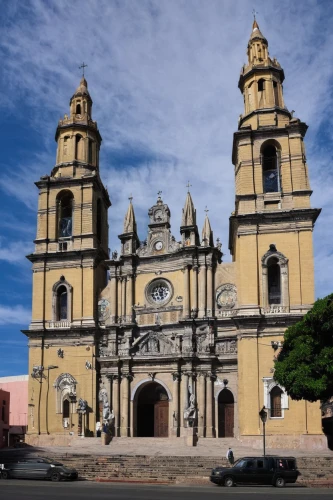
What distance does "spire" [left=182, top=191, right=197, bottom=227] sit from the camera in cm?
4119

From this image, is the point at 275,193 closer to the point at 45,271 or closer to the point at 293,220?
the point at 293,220

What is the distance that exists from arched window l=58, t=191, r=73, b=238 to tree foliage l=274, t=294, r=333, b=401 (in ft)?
66.6

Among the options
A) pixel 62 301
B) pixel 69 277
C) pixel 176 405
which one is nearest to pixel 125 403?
pixel 176 405

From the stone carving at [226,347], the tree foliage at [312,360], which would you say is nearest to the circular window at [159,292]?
the stone carving at [226,347]

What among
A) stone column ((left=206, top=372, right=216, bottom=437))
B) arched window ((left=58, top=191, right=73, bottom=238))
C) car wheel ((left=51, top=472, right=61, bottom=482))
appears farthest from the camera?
arched window ((left=58, top=191, right=73, bottom=238))

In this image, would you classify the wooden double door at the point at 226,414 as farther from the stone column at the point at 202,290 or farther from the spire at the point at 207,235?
the spire at the point at 207,235

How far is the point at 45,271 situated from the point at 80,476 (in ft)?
59.9

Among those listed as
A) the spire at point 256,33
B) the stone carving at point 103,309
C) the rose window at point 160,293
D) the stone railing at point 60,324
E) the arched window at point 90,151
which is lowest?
the stone railing at point 60,324

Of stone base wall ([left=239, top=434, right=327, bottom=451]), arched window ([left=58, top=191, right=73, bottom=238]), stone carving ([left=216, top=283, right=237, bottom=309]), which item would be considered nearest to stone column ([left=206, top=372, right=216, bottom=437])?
stone base wall ([left=239, top=434, right=327, bottom=451])

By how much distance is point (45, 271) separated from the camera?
4325 centimetres

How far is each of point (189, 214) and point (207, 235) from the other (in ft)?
6.22

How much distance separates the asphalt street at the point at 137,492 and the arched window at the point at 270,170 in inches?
789

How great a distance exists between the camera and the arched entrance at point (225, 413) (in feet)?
125

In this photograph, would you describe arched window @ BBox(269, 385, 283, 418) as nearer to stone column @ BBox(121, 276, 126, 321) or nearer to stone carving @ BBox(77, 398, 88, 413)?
stone column @ BBox(121, 276, 126, 321)
